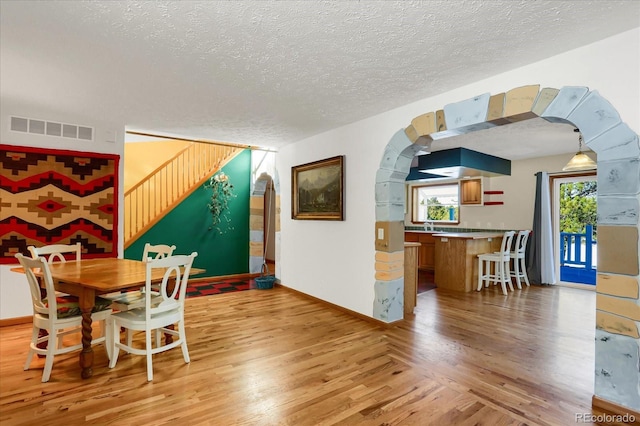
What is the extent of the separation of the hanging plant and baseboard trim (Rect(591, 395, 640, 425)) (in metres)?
5.86

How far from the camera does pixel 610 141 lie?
2.09 meters

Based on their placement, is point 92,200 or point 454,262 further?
point 454,262

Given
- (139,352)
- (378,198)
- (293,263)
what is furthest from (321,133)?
(139,352)

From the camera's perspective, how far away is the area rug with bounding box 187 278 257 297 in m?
5.38

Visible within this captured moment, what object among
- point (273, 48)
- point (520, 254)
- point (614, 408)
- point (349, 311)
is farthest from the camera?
point (520, 254)

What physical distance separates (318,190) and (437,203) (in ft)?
15.2

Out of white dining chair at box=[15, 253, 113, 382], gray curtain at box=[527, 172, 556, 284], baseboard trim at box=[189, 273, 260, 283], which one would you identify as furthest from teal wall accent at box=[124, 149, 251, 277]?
gray curtain at box=[527, 172, 556, 284]

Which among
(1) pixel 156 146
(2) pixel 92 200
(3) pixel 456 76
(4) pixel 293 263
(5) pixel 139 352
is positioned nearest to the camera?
(5) pixel 139 352

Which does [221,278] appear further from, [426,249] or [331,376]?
[426,249]

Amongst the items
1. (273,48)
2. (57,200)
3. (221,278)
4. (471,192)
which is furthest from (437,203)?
(57,200)

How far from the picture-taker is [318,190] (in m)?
4.79

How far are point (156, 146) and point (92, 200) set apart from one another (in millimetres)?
2918

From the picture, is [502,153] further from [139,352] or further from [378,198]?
[139,352]

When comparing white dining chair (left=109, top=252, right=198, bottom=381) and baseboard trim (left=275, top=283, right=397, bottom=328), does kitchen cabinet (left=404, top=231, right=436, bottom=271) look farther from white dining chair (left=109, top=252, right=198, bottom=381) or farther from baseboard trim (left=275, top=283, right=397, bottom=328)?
white dining chair (left=109, top=252, right=198, bottom=381)
